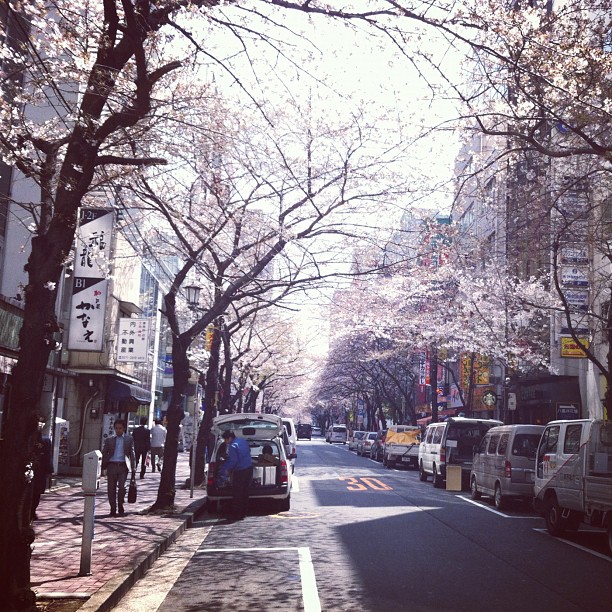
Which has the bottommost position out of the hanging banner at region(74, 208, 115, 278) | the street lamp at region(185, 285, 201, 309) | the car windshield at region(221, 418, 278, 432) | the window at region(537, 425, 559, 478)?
the window at region(537, 425, 559, 478)

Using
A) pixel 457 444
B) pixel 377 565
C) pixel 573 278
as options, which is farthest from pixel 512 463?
pixel 573 278

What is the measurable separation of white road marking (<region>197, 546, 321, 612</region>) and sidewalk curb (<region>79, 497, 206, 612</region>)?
0.81 metres

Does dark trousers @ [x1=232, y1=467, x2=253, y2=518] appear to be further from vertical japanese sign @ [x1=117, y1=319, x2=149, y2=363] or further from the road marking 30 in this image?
vertical japanese sign @ [x1=117, y1=319, x2=149, y2=363]

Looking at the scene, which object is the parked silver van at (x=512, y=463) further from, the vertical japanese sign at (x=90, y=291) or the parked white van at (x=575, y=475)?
the vertical japanese sign at (x=90, y=291)

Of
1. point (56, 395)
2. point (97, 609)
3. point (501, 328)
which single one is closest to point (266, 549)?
point (97, 609)

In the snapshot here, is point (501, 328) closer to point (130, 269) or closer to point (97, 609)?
point (130, 269)

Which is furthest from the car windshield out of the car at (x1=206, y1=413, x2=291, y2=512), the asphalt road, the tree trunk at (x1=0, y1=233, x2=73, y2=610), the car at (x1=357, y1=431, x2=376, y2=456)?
the car at (x1=357, y1=431, x2=376, y2=456)

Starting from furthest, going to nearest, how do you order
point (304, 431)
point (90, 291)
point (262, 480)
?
1. point (304, 431)
2. point (90, 291)
3. point (262, 480)

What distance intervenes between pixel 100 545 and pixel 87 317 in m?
12.4

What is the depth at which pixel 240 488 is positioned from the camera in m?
16.7

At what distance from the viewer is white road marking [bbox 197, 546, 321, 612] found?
824 centimetres

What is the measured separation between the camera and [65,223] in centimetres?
779

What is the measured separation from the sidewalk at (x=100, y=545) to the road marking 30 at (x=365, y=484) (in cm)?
619

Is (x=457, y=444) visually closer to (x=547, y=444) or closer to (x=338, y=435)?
(x=547, y=444)
